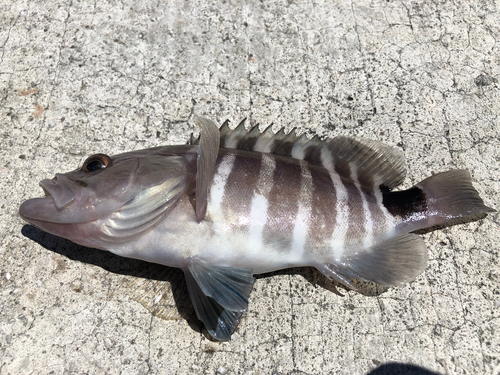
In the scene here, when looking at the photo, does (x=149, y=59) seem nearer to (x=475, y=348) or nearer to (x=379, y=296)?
(x=379, y=296)

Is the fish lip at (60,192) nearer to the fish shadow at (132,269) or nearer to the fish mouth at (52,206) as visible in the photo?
the fish mouth at (52,206)

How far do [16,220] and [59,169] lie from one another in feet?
1.29

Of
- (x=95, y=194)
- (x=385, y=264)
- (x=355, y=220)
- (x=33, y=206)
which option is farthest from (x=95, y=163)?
(x=385, y=264)

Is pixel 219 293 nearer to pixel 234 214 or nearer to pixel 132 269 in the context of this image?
pixel 234 214

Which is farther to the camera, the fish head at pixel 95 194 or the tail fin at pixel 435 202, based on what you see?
the tail fin at pixel 435 202

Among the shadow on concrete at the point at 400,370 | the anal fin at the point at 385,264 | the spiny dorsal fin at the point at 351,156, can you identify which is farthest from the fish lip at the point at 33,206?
the shadow on concrete at the point at 400,370

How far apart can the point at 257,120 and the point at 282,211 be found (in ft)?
3.07

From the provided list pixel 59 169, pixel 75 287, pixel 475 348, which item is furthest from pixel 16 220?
pixel 475 348

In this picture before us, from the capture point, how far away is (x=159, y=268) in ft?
7.33

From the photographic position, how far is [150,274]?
2.22m

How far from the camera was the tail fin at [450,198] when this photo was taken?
2.11 metres

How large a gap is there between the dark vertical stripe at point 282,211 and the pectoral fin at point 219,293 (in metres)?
0.21

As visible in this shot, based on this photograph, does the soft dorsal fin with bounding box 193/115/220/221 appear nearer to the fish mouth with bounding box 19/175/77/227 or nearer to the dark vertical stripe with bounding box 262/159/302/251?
the dark vertical stripe with bounding box 262/159/302/251

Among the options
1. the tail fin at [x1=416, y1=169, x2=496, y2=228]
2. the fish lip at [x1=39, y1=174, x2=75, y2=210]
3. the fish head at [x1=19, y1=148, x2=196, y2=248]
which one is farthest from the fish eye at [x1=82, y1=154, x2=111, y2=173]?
the tail fin at [x1=416, y1=169, x2=496, y2=228]
